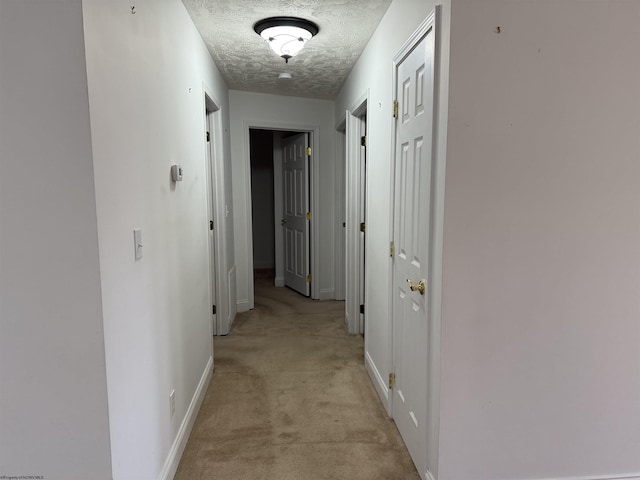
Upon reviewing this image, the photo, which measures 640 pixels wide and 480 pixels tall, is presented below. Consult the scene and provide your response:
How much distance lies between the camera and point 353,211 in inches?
138

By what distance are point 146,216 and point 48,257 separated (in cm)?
44

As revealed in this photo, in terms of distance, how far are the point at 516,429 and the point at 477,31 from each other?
1.56m

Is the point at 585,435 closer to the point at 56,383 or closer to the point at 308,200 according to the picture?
the point at 56,383

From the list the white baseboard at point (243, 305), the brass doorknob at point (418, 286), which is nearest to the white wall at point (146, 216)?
the brass doorknob at point (418, 286)

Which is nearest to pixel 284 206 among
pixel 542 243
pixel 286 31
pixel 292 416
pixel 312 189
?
pixel 312 189

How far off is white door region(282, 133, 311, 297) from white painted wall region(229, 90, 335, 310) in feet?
0.62

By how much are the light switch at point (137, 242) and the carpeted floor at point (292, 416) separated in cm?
112

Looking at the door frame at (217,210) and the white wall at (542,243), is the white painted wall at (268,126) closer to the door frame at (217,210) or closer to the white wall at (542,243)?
the door frame at (217,210)

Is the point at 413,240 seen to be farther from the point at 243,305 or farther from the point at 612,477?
the point at 243,305

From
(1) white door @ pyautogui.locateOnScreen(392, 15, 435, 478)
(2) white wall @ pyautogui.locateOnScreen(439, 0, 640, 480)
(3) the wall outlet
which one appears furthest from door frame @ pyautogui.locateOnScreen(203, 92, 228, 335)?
(2) white wall @ pyautogui.locateOnScreen(439, 0, 640, 480)

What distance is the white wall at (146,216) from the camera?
121 cm

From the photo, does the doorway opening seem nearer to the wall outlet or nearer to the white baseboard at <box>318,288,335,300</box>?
the white baseboard at <box>318,288,335,300</box>

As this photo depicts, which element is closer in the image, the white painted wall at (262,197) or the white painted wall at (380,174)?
the white painted wall at (380,174)

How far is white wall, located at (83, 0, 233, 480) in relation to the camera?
121 cm
